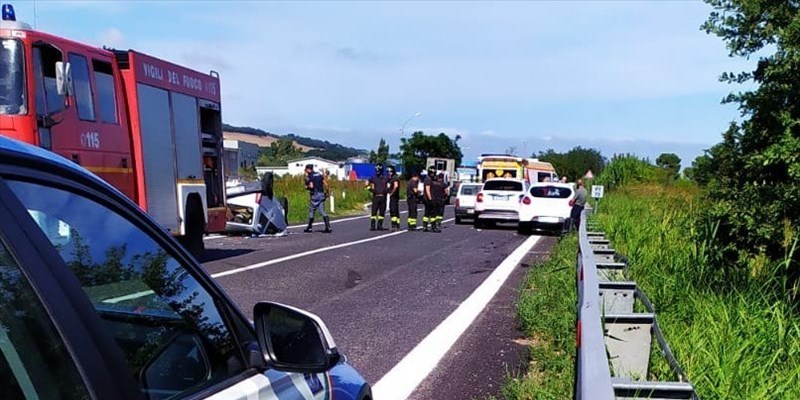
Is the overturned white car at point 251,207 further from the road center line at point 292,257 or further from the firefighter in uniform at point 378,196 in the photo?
the firefighter in uniform at point 378,196

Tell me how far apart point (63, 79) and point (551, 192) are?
14811mm

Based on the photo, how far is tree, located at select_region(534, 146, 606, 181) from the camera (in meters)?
120

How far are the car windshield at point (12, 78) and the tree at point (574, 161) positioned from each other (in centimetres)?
11085

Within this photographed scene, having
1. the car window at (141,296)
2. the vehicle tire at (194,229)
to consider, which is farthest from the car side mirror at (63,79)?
the car window at (141,296)

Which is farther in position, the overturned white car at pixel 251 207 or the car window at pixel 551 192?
the car window at pixel 551 192

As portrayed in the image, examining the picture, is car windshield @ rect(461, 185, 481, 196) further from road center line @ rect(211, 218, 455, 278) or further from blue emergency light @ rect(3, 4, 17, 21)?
blue emergency light @ rect(3, 4, 17, 21)

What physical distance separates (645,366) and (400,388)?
6.37 feet

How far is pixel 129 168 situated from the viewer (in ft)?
36.5

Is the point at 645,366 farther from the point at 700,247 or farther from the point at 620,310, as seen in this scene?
the point at 700,247

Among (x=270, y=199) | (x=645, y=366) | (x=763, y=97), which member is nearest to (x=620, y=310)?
(x=645, y=366)

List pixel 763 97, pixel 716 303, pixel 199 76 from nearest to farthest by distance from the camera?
1. pixel 716 303
2. pixel 763 97
3. pixel 199 76

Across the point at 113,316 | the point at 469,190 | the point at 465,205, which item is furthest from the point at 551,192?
the point at 113,316

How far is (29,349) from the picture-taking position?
4.98ft

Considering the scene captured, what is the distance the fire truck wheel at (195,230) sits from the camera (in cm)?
1311
